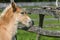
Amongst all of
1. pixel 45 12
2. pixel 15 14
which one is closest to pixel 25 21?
pixel 15 14

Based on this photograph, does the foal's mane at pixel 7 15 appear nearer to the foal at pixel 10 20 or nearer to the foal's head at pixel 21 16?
the foal at pixel 10 20

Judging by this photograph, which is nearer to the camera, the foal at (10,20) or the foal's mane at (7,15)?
the foal at (10,20)

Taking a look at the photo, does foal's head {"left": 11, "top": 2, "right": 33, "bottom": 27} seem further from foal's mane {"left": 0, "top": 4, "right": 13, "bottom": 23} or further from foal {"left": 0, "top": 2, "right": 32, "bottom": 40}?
foal's mane {"left": 0, "top": 4, "right": 13, "bottom": 23}

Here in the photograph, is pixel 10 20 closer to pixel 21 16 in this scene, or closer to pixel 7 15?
pixel 7 15

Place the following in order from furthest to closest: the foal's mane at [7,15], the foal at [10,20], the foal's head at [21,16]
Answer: the foal's head at [21,16] < the foal's mane at [7,15] < the foal at [10,20]

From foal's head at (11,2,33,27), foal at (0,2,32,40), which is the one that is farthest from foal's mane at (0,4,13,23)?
foal's head at (11,2,33,27)

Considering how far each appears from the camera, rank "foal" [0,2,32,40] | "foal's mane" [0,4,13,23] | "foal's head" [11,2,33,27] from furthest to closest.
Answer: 1. "foal's head" [11,2,33,27]
2. "foal's mane" [0,4,13,23]
3. "foal" [0,2,32,40]

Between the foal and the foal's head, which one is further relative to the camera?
the foal's head

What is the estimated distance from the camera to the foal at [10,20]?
24.3 feet

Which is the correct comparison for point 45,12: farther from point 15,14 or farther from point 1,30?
point 1,30

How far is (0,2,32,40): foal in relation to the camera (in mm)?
7408

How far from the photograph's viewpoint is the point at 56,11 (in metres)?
8.49

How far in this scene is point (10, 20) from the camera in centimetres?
770

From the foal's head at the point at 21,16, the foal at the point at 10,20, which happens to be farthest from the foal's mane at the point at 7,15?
the foal's head at the point at 21,16
